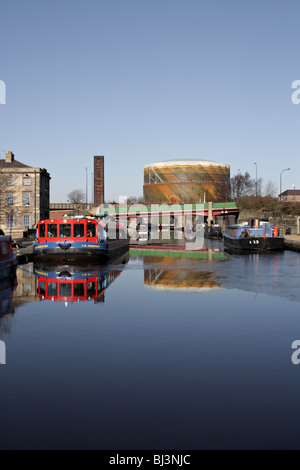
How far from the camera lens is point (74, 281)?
26.2 meters

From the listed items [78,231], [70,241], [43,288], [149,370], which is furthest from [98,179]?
[149,370]

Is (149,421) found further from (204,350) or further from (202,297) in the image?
(202,297)

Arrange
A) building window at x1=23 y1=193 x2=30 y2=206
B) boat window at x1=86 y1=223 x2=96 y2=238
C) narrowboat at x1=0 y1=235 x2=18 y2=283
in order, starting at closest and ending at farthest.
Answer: narrowboat at x1=0 y1=235 x2=18 y2=283, boat window at x1=86 y1=223 x2=96 y2=238, building window at x1=23 y1=193 x2=30 y2=206

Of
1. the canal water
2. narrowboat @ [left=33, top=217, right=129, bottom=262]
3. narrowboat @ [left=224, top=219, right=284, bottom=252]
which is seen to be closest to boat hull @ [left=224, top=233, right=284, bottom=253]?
narrowboat @ [left=224, top=219, right=284, bottom=252]

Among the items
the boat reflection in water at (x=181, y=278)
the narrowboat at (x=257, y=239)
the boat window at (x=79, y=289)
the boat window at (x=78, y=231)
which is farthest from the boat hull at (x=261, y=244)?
the boat window at (x=79, y=289)

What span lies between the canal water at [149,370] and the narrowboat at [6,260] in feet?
→ 12.4

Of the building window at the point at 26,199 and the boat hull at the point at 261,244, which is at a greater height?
the building window at the point at 26,199

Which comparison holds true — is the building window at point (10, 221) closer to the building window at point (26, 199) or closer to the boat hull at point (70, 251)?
the building window at point (26, 199)

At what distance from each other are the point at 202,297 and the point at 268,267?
47.6ft

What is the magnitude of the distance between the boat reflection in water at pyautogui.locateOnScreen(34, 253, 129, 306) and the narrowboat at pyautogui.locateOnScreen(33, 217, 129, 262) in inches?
45.0

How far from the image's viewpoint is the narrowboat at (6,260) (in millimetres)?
25578

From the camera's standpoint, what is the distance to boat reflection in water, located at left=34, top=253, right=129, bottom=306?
20984 mm

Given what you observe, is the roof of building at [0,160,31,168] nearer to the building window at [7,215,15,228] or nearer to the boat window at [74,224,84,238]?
the building window at [7,215,15,228]
